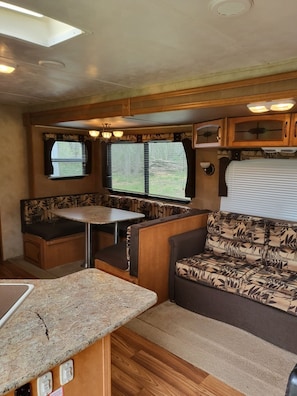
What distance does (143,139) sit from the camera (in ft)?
16.9

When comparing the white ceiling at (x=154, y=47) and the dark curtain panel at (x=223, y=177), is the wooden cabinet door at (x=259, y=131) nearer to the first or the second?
the white ceiling at (x=154, y=47)

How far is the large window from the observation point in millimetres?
4820

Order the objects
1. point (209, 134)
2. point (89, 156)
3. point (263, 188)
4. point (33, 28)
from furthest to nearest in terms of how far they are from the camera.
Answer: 1. point (89, 156)
2. point (263, 188)
3. point (209, 134)
4. point (33, 28)

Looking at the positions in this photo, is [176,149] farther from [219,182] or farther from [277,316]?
[277,316]

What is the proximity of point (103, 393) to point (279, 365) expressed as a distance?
158 cm

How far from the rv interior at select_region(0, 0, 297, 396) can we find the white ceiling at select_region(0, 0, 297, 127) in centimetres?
1

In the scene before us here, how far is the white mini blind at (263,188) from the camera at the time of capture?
3.57 m

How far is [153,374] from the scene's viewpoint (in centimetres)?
228

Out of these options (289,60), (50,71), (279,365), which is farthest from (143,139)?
(279,365)

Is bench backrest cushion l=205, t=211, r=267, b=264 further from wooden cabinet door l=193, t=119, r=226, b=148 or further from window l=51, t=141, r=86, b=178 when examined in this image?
window l=51, t=141, r=86, b=178

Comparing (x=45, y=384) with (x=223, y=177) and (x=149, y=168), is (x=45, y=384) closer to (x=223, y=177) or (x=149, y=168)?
(x=223, y=177)

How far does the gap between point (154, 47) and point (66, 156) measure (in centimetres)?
390

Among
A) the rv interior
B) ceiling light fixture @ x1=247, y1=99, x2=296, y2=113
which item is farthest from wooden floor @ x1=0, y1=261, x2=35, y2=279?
ceiling light fixture @ x1=247, y1=99, x2=296, y2=113

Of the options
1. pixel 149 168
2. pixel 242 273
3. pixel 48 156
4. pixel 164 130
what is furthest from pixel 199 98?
pixel 48 156
